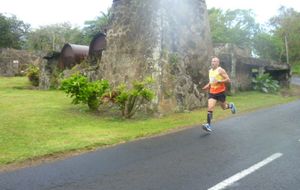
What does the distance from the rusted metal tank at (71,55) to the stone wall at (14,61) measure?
37.4ft

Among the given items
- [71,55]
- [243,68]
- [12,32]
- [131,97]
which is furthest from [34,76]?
[12,32]

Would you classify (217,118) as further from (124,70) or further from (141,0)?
(141,0)

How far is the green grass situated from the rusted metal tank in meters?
10.7

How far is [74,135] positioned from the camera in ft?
32.3

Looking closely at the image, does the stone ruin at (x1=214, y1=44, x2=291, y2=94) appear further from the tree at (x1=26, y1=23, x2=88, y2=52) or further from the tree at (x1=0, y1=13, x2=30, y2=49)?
the tree at (x1=0, y1=13, x2=30, y2=49)

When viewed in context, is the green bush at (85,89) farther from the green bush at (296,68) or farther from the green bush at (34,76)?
the green bush at (296,68)

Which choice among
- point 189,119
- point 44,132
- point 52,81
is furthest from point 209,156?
point 52,81

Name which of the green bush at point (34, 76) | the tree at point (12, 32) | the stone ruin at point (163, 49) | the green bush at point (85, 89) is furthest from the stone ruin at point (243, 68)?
the tree at point (12, 32)

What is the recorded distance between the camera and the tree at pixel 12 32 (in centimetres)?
5231

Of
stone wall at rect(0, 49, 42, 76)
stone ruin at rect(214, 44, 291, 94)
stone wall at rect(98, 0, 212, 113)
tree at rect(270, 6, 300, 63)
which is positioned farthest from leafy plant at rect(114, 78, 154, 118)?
tree at rect(270, 6, 300, 63)

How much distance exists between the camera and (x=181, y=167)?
21.9ft

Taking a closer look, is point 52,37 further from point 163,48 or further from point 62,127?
point 62,127

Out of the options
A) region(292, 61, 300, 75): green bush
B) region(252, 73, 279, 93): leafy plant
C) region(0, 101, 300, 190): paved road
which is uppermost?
region(292, 61, 300, 75): green bush

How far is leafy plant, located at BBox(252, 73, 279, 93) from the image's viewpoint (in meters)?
26.3
